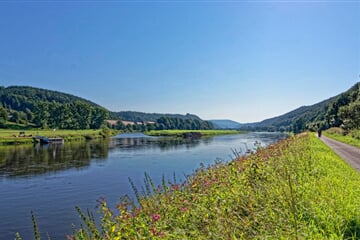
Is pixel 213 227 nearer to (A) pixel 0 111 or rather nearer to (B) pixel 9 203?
(B) pixel 9 203

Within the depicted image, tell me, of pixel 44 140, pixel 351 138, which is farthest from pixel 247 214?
pixel 44 140

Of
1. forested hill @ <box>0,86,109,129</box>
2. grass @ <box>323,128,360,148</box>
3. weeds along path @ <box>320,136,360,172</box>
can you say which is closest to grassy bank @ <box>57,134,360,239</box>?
weeds along path @ <box>320,136,360,172</box>

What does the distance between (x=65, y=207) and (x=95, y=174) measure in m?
9.18

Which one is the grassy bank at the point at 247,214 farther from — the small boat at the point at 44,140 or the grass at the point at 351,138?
the small boat at the point at 44,140

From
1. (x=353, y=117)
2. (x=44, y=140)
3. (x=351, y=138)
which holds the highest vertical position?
(x=353, y=117)

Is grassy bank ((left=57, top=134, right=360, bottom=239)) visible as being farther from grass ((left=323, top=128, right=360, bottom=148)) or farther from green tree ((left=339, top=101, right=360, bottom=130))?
green tree ((left=339, top=101, right=360, bottom=130))

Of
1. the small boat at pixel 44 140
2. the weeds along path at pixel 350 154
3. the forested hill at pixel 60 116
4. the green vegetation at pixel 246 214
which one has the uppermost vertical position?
the forested hill at pixel 60 116

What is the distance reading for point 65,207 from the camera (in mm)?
14219

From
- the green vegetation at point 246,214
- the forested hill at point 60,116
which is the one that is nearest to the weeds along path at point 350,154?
the green vegetation at point 246,214

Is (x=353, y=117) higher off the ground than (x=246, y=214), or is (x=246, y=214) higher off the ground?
(x=353, y=117)

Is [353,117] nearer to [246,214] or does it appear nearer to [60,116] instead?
[246,214]

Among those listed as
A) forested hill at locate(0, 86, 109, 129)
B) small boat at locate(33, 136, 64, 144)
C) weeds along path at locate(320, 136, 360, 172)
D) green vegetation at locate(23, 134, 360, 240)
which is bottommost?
weeds along path at locate(320, 136, 360, 172)

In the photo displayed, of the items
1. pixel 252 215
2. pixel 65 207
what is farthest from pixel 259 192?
pixel 65 207

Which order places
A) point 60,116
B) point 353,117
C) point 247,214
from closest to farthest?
1. point 247,214
2. point 353,117
3. point 60,116
